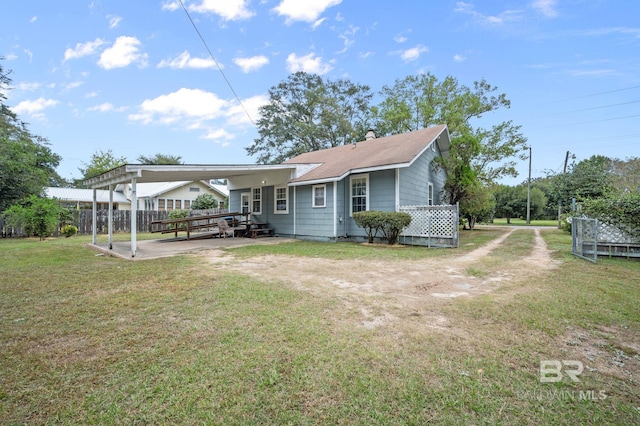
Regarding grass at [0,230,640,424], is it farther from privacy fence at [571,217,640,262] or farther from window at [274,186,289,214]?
window at [274,186,289,214]

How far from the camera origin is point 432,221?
10.6m

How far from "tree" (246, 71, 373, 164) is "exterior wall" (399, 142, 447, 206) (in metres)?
14.7

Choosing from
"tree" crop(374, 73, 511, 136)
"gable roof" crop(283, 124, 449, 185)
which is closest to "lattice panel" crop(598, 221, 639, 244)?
"gable roof" crop(283, 124, 449, 185)

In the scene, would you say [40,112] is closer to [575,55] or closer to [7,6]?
[7,6]

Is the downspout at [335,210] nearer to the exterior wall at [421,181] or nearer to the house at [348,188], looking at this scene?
the house at [348,188]

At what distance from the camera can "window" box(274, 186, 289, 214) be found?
544 inches

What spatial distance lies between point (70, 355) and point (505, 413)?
3491 millimetres

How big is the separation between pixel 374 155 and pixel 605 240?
8023 millimetres

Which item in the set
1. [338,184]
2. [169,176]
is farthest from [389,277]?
[169,176]

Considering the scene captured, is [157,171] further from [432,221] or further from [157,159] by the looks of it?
[157,159]

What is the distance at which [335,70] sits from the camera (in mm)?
29438

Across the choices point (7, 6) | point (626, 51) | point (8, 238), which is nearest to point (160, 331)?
point (7, 6)

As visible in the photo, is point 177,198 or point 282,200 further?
point 177,198

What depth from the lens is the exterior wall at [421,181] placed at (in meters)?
11.7
